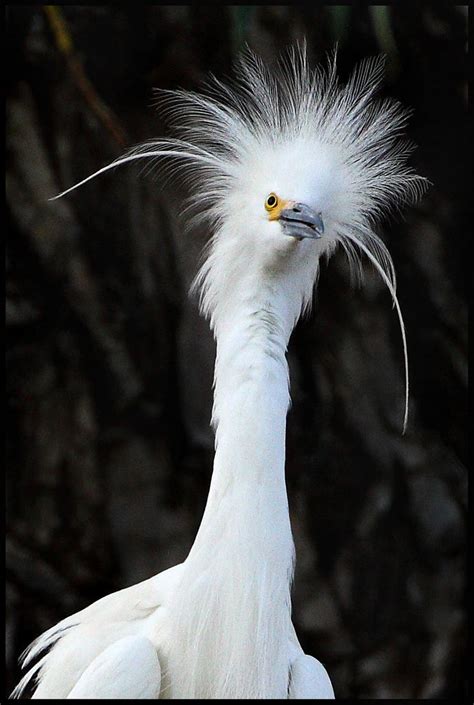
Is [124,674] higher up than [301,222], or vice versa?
[301,222]

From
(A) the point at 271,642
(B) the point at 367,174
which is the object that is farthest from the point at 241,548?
(B) the point at 367,174

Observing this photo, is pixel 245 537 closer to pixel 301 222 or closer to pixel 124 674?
pixel 124 674

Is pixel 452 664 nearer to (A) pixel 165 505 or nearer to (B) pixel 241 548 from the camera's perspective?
(A) pixel 165 505

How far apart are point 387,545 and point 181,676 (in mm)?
1354

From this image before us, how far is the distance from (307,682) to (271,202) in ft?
1.56

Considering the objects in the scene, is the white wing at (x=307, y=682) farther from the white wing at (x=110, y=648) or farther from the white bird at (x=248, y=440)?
the white wing at (x=110, y=648)

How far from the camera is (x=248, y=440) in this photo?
953mm

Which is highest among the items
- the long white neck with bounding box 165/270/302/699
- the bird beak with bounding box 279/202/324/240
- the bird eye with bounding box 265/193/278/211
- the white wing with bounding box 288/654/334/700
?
the bird eye with bounding box 265/193/278/211

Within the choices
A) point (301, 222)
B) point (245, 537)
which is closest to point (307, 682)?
point (245, 537)

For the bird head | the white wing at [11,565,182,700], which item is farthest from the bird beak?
the white wing at [11,565,182,700]

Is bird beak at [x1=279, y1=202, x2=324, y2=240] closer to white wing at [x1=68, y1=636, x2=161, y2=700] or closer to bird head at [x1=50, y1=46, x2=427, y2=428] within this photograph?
bird head at [x1=50, y1=46, x2=427, y2=428]

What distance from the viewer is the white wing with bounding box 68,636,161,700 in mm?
944

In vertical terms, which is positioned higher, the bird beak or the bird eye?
the bird eye

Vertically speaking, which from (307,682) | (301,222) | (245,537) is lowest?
(307,682)
